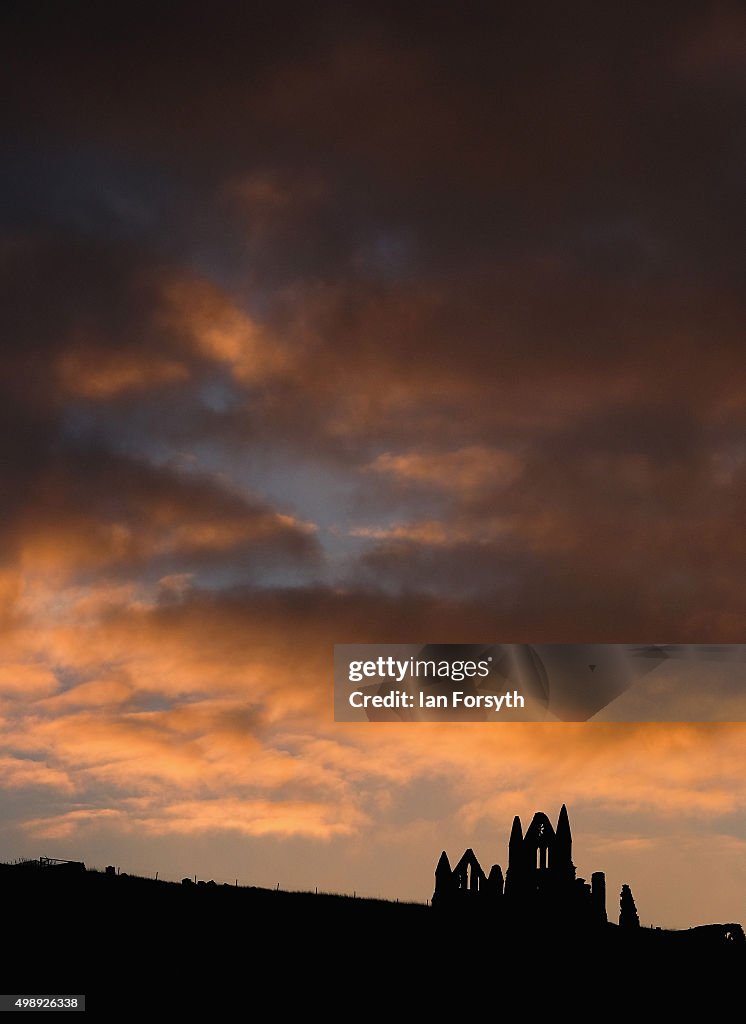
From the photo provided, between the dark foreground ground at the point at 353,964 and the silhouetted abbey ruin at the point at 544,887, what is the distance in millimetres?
708

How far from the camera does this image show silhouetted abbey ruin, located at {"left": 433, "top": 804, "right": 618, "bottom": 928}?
196ft

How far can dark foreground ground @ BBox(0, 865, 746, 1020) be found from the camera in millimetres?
55250

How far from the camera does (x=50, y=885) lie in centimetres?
7288

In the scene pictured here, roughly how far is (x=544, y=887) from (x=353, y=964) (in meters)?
9.66

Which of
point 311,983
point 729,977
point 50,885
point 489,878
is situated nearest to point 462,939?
point 489,878

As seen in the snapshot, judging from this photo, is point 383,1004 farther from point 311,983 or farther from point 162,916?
point 162,916

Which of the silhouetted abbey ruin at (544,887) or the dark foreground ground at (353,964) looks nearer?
the dark foreground ground at (353,964)

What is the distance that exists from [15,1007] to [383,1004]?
1542cm

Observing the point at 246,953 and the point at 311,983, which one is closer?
the point at 311,983

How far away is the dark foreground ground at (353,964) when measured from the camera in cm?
5525

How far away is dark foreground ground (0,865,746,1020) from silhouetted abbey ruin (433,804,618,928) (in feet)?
2.32

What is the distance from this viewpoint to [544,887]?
60.1m

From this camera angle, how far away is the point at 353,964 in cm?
5934

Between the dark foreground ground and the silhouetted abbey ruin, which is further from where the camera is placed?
the silhouetted abbey ruin
